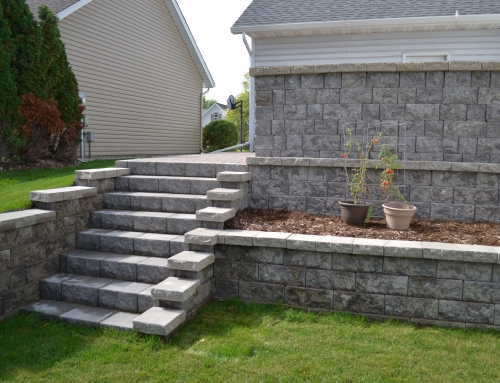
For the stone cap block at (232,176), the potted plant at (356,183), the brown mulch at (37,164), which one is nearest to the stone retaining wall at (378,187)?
the potted plant at (356,183)

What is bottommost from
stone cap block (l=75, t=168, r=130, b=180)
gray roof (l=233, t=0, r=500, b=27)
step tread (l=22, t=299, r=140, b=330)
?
step tread (l=22, t=299, r=140, b=330)

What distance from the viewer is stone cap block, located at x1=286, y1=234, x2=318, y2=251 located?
151 inches

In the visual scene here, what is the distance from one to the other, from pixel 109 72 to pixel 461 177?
9.73m

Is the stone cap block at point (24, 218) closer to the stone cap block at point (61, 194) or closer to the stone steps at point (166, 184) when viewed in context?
the stone cap block at point (61, 194)

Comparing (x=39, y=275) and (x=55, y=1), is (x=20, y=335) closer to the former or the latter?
(x=39, y=275)

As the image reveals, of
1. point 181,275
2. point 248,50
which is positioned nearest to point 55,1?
point 248,50

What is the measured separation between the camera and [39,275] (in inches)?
164

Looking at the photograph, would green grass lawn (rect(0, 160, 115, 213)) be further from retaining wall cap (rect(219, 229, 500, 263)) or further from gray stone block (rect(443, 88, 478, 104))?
gray stone block (rect(443, 88, 478, 104))

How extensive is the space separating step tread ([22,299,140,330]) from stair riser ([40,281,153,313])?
5 centimetres

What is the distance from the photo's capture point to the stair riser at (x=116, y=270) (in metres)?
4.10

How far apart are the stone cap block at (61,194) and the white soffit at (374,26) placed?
541cm

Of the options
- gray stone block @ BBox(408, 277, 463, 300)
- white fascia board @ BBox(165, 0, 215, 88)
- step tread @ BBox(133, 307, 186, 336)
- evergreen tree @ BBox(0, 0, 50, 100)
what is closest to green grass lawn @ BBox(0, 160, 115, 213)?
evergreen tree @ BBox(0, 0, 50, 100)

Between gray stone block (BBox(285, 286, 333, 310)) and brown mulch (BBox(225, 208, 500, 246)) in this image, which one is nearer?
gray stone block (BBox(285, 286, 333, 310))

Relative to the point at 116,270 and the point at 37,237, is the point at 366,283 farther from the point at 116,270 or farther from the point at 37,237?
the point at 37,237
